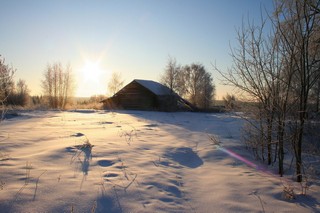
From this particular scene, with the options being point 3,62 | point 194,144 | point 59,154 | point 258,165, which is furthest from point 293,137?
point 3,62

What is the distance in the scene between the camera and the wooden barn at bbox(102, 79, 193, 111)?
28.3 m

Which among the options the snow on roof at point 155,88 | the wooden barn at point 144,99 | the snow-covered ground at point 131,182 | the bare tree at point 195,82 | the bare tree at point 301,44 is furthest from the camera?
the bare tree at point 195,82

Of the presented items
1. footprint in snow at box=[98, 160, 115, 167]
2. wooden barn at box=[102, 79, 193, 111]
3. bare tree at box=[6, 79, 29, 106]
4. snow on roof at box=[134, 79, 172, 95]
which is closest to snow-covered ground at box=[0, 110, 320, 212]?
footprint in snow at box=[98, 160, 115, 167]

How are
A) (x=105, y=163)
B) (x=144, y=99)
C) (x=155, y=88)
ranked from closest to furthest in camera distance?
(x=105, y=163) → (x=144, y=99) → (x=155, y=88)

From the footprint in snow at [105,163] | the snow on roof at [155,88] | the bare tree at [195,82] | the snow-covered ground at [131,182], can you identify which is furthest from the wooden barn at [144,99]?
the footprint in snow at [105,163]

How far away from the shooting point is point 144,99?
2920cm

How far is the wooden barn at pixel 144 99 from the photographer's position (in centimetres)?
2831

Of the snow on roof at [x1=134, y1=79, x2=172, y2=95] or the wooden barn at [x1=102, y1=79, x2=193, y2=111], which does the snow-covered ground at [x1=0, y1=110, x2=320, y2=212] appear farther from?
the snow on roof at [x1=134, y1=79, x2=172, y2=95]

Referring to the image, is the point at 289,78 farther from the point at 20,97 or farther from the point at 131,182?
the point at 20,97

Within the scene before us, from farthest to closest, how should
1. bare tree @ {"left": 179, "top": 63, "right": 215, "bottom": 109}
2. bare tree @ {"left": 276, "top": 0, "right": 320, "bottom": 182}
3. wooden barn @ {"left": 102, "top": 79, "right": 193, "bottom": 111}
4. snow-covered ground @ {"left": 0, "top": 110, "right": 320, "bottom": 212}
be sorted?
bare tree @ {"left": 179, "top": 63, "right": 215, "bottom": 109} < wooden barn @ {"left": 102, "top": 79, "right": 193, "bottom": 111} < bare tree @ {"left": 276, "top": 0, "right": 320, "bottom": 182} < snow-covered ground @ {"left": 0, "top": 110, "right": 320, "bottom": 212}

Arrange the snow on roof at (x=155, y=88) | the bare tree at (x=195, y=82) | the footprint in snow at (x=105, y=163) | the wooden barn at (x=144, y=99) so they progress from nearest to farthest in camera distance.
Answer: the footprint in snow at (x=105, y=163) < the wooden barn at (x=144, y=99) < the snow on roof at (x=155, y=88) < the bare tree at (x=195, y=82)

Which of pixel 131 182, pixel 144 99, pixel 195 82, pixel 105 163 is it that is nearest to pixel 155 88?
A: pixel 144 99

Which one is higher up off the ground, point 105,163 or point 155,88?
point 155,88

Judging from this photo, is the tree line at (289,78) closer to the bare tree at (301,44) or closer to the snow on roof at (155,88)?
the bare tree at (301,44)
